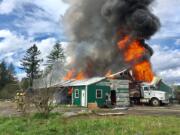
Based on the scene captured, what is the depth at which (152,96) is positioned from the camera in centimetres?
4762

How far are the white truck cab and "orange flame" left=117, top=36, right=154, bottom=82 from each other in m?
3.64

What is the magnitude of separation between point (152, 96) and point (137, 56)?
29.2 feet

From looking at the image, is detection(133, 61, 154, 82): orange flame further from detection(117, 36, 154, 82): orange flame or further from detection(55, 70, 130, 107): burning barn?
detection(55, 70, 130, 107): burning barn

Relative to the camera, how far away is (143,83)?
163 feet

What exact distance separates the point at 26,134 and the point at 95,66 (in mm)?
50904

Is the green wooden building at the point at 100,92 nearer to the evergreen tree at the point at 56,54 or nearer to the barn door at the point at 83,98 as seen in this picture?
the barn door at the point at 83,98

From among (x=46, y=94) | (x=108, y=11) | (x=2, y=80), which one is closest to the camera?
(x=46, y=94)

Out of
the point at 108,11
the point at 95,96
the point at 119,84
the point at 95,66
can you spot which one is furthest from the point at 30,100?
the point at 95,66

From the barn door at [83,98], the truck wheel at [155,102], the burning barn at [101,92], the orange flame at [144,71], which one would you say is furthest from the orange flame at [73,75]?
the truck wheel at [155,102]

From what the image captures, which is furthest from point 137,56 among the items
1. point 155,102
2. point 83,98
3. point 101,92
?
point 83,98

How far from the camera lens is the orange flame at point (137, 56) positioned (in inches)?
2094

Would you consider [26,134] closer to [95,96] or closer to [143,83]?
[95,96]

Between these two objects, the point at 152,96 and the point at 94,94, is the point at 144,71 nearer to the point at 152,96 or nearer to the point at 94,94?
the point at 152,96

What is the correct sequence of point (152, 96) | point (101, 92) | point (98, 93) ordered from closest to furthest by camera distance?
point (98, 93)
point (101, 92)
point (152, 96)
